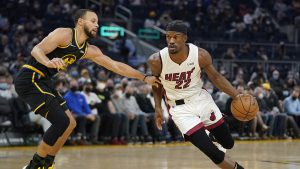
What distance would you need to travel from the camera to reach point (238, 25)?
93.4ft

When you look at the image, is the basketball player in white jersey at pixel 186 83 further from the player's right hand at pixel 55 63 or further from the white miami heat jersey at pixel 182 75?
the player's right hand at pixel 55 63

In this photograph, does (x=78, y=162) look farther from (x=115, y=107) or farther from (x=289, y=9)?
(x=289, y=9)

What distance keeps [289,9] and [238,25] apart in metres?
3.99

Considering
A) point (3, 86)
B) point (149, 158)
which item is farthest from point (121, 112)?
point (149, 158)

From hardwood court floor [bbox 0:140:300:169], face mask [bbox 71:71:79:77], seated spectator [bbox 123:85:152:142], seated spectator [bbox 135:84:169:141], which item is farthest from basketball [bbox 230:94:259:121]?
face mask [bbox 71:71:79:77]

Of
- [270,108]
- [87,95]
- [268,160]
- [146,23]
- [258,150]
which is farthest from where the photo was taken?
[146,23]

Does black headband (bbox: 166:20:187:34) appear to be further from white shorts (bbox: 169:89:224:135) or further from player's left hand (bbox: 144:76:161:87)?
white shorts (bbox: 169:89:224:135)

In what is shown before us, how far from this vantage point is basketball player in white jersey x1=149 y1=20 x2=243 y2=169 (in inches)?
327

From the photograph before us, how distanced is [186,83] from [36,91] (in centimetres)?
184

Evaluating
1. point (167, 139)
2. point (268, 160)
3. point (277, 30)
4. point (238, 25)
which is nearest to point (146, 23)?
point (238, 25)

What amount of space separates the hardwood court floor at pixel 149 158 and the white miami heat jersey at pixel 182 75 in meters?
2.54

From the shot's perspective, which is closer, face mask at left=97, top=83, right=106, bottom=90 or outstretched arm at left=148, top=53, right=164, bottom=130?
outstretched arm at left=148, top=53, right=164, bottom=130

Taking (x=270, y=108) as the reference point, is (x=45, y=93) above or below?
above

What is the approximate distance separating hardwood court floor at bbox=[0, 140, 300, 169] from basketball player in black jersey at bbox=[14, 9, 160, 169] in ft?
7.19
